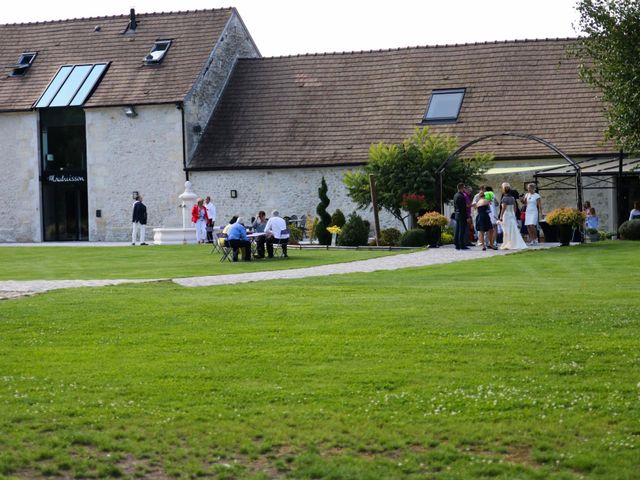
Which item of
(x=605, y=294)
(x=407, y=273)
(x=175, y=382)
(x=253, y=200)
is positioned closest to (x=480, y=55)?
(x=253, y=200)

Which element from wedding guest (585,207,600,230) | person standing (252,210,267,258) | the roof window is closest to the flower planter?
wedding guest (585,207,600,230)

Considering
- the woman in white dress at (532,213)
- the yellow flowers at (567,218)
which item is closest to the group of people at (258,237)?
the woman in white dress at (532,213)

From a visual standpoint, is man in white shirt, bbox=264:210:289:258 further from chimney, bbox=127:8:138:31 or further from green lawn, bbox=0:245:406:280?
chimney, bbox=127:8:138:31

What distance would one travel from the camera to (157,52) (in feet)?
151

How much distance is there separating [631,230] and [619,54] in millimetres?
6396

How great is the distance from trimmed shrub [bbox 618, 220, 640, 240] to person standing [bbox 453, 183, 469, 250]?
486 cm

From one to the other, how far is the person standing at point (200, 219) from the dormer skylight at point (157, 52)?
873 cm

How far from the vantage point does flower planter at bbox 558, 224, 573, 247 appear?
30.3m

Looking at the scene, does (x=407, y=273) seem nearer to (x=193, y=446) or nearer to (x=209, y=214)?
(x=193, y=446)

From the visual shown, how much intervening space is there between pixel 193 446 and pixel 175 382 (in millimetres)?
2137

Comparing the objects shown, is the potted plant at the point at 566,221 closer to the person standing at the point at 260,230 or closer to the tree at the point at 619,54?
the tree at the point at 619,54

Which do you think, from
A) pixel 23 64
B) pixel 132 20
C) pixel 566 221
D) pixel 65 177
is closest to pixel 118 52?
pixel 132 20

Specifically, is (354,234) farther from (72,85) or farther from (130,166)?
(72,85)

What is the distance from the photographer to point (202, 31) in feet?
151
